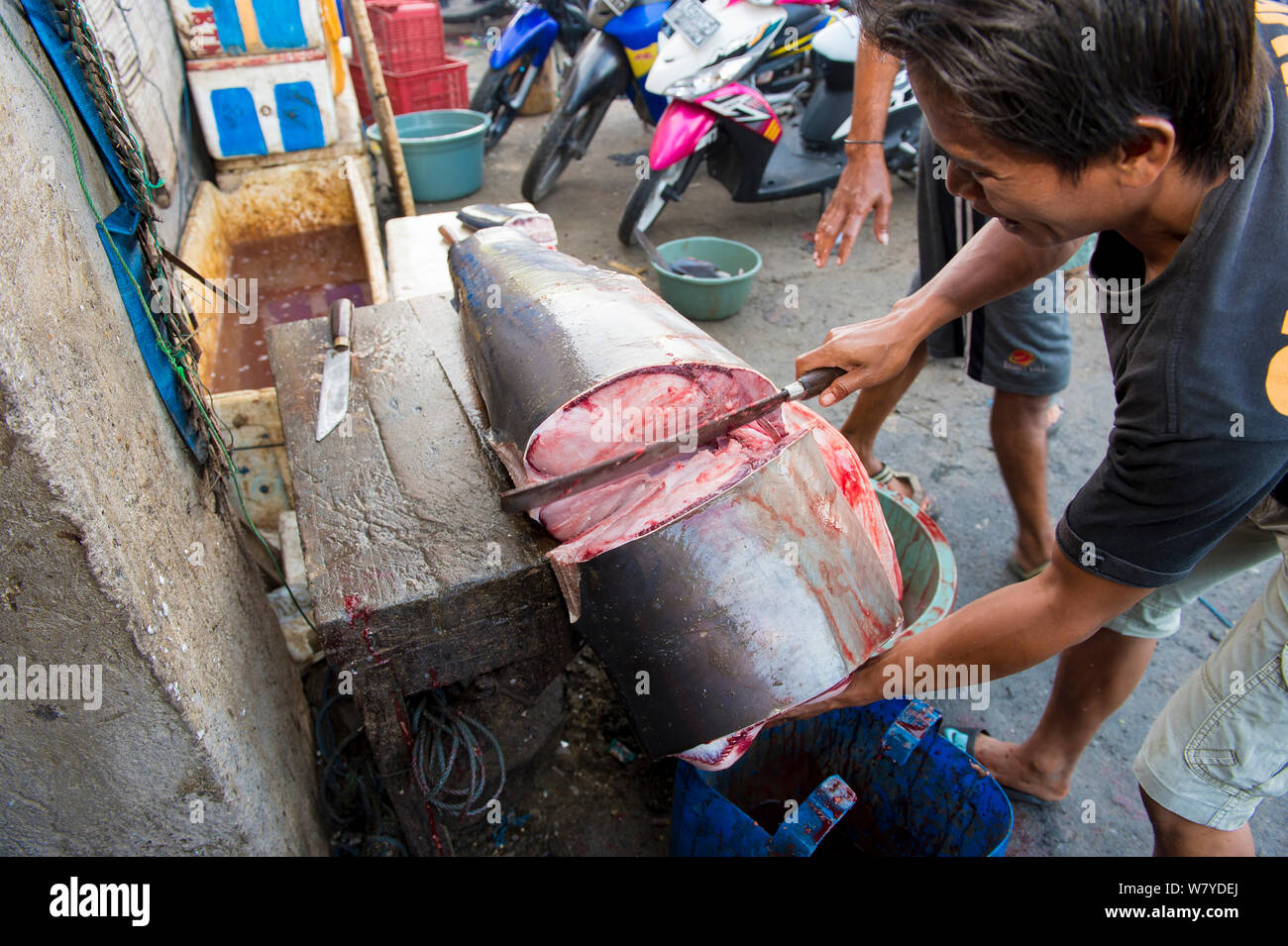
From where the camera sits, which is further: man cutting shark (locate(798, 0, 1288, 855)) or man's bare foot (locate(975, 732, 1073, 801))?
man's bare foot (locate(975, 732, 1073, 801))

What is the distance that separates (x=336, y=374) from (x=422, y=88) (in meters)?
5.00

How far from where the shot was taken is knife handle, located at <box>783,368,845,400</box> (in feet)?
5.06

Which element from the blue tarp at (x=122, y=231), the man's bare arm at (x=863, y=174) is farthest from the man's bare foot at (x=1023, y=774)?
the blue tarp at (x=122, y=231)

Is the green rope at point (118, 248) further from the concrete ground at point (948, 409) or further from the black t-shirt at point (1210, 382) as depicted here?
the concrete ground at point (948, 409)

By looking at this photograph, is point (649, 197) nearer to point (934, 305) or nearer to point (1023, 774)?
point (934, 305)

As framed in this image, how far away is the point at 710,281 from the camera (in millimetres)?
4074

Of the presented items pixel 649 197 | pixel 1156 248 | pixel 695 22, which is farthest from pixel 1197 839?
pixel 695 22

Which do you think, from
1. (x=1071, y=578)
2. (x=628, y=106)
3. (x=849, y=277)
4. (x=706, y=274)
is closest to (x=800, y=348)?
(x=706, y=274)

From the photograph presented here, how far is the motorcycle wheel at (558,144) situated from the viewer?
5148mm

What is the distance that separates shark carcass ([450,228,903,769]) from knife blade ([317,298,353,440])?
17.8 inches

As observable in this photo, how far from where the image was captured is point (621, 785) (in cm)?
231

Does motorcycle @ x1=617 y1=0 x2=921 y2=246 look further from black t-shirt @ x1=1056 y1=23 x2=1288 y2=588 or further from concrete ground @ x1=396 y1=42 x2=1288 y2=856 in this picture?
black t-shirt @ x1=1056 y1=23 x2=1288 y2=588
